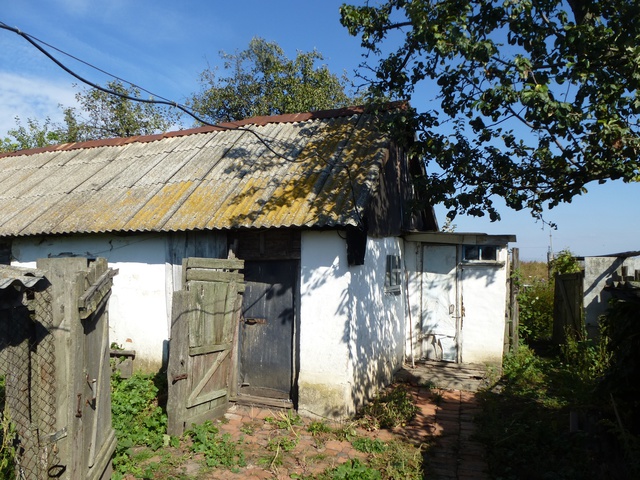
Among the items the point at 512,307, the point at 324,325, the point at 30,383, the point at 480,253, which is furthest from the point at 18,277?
the point at 512,307

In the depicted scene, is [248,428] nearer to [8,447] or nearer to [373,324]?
[373,324]

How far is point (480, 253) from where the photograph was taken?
391 inches

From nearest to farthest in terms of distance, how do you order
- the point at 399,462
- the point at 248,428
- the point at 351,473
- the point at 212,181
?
1. the point at 351,473
2. the point at 399,462
3. the point at 248,428
4. the point at 212,181

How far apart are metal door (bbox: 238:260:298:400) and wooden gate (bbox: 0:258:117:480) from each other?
→ 3.69 metres

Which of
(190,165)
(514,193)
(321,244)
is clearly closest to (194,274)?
(321,244)

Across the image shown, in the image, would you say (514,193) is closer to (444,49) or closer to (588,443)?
(444,49)

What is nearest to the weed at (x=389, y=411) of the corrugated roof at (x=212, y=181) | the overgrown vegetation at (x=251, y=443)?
the overgrown vegetation at (x=251, y=443)

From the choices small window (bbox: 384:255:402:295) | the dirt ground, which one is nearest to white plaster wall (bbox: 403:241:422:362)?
small window (bbox: 384:255:402:295)

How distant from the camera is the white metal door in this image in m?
10.0

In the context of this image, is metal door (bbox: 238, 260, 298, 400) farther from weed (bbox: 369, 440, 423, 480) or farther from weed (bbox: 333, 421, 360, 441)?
weed (bbox: 369, 440, 423, 480)

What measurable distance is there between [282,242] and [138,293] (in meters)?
3.01

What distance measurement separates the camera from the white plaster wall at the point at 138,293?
8.47 metres

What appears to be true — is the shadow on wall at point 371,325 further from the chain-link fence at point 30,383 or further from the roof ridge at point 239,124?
the chain-link fence at point 30,383

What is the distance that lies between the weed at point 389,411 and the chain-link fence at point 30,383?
14.2 ft
